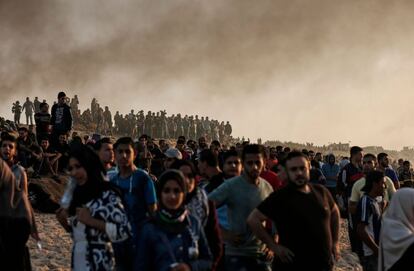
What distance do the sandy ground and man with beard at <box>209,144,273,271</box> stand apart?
541 centimetres

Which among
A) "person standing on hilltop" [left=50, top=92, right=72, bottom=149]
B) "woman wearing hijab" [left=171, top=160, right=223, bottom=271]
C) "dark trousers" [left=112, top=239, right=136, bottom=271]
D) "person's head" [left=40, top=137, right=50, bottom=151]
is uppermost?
"person standing on hilltop" [left=50, top=92, right=72, bottom=149]

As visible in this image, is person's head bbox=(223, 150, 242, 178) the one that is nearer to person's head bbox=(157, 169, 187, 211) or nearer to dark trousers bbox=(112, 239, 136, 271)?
dark trousers bbox=(112, 239, 136, 271)

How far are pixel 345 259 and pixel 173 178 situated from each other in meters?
9.70

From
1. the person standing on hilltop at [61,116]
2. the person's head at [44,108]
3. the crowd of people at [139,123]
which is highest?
the crowd of people at [139,123]

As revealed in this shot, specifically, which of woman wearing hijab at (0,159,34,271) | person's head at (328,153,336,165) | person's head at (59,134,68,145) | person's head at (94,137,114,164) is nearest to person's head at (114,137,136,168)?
person's head at (94,137,114,164)

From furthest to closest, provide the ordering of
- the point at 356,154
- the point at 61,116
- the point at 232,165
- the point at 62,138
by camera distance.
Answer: the point at 62,138
the point at 61,116
the point at 356,154
the point at 232,165

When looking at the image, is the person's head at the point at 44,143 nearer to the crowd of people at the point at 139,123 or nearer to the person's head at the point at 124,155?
the person's head at the point at 124,155

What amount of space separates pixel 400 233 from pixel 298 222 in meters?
1.04

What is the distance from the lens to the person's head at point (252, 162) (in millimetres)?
5613

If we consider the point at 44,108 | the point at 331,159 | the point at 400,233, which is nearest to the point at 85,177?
the point at 400,233

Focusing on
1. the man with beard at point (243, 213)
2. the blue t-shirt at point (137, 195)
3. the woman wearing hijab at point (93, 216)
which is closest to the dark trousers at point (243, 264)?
the man with beard at point (243, 213)

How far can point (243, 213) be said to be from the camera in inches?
217

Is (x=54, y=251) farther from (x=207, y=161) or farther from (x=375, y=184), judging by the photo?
(x=375, y=184)

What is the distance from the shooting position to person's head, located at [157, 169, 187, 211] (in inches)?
162
